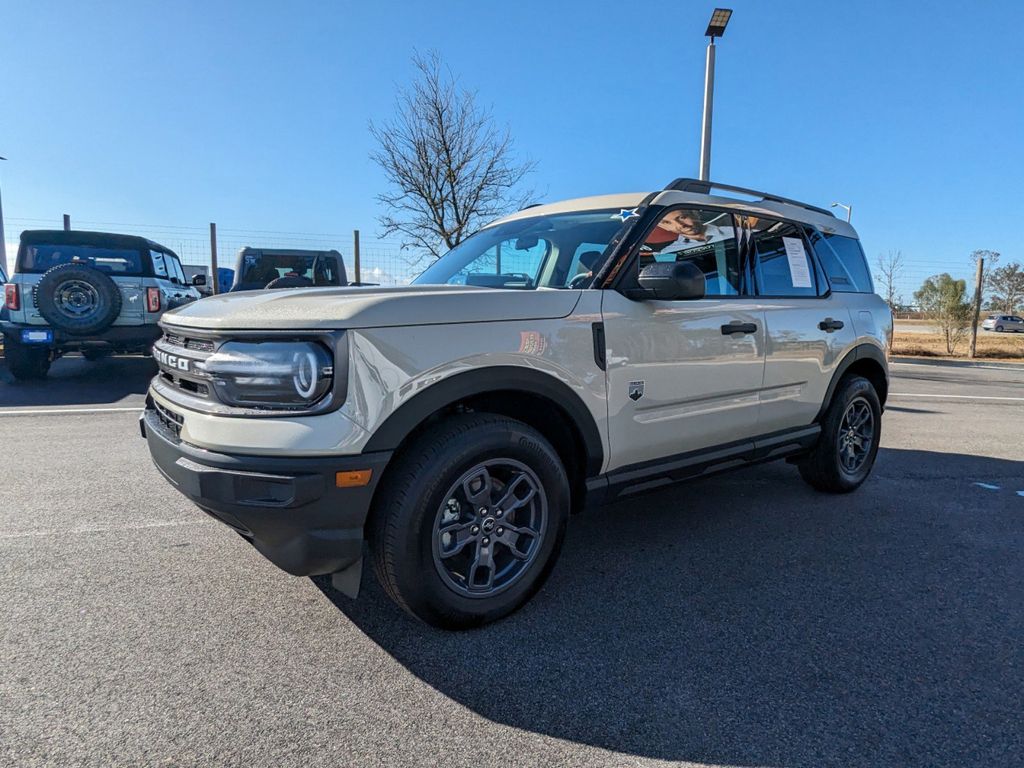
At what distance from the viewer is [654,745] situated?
1924mm

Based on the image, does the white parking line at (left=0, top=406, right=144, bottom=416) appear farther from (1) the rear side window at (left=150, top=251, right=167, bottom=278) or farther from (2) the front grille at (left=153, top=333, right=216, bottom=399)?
(2) the front grille at (left=153, top=333, right=216, bottom=399)

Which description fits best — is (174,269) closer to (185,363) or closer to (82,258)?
(82,258)

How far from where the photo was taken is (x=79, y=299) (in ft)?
27.0

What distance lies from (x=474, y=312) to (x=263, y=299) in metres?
0.82

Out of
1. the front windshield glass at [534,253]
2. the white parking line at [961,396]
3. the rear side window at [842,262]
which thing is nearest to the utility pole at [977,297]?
the white parking line at [961,396]

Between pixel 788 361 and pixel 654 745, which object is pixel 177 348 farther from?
pixel 788 361

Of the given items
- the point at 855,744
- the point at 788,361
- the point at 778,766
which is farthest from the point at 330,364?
the point at 788,361

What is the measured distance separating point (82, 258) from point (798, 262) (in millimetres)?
9425

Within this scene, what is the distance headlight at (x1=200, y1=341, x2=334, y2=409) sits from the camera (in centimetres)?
216

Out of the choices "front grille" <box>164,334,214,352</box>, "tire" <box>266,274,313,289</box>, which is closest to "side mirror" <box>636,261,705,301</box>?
"front grille" <box>164,334,214,352</box>

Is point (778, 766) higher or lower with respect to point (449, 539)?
lower

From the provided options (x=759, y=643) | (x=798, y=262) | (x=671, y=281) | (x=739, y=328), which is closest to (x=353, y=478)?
(x=671, y=281)

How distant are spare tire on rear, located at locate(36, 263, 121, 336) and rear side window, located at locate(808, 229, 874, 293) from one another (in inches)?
322

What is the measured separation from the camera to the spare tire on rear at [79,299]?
8.10 metres
